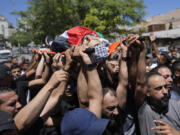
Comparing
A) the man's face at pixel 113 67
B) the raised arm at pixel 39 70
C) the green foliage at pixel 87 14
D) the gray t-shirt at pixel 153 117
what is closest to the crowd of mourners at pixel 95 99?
the gray t-shirt at pixel 153 117

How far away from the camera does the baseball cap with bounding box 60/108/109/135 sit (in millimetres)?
1344

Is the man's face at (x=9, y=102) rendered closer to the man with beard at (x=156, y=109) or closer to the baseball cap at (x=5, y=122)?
the baseball cap at (x=5, y=122)

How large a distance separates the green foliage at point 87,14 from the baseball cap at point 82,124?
27.1 feet

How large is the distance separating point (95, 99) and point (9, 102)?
2.57 ft

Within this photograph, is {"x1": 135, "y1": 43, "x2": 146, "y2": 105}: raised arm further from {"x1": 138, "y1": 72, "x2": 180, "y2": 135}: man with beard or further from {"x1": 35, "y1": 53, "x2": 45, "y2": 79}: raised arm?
{"x1": 35, "y1": 53, "x2": 45, "y2": 79}: raised arm

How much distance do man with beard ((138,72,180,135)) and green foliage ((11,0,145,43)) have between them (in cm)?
743

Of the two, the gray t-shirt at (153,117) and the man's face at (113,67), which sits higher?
the man's face at (113,67)

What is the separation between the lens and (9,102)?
155 centimetres

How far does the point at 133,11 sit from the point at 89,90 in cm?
932

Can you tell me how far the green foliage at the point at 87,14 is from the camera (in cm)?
938

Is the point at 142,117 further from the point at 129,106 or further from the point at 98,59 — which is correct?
the point at 98,59

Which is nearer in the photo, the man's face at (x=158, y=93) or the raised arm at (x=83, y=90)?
the raised arm at (x=83, y=90)

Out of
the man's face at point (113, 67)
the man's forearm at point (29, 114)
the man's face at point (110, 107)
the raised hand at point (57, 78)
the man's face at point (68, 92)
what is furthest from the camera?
the man's face at point (113, 67)

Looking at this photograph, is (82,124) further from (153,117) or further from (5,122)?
(153,117)
